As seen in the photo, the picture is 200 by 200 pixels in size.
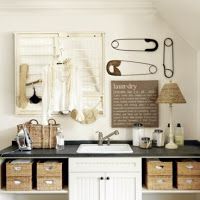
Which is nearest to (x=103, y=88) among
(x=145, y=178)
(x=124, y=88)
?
(x=124, y=88)

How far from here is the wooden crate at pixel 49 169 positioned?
8.64 feet

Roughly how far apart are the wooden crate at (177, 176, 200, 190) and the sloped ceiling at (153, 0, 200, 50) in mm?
1344

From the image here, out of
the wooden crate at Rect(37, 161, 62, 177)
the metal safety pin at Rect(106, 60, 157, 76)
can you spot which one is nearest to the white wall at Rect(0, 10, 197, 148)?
the metal safety pin at Rect(106, 60, 157, 76)

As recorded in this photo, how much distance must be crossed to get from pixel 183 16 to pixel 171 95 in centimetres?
76

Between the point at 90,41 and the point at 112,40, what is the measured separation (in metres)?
0.24

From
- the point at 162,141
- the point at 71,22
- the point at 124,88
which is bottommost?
the point at 162,141

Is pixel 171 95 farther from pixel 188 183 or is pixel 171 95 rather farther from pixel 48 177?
pixel 48 177

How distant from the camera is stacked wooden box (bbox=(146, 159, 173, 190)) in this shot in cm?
263

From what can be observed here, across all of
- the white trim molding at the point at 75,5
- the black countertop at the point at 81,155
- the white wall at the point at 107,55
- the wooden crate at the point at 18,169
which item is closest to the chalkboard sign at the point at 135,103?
the white wall at the point at 107,55

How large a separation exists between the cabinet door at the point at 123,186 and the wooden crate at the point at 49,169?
1.45 feet

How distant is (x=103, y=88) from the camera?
3152 mm

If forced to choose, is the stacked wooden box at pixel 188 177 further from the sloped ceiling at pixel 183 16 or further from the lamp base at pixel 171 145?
the sloped ceiling at pixel 183 16

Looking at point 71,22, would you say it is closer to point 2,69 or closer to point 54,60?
point 54,60

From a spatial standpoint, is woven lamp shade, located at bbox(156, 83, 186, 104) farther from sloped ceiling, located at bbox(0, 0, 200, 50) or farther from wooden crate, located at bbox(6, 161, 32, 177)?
wooden crate, located at bbox(6, 161, 32, 177)
